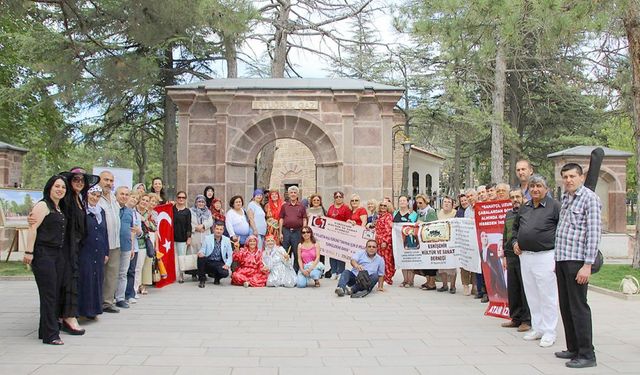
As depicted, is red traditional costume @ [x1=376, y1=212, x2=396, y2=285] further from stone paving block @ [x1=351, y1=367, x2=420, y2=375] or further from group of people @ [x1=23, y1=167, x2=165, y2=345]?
stone paving block @ [x1=351, y1=367, x2=420, y2=375]

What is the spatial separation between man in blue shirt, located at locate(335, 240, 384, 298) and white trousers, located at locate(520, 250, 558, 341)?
3463mm

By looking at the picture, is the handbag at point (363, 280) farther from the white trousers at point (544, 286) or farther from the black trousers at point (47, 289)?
the black trousers at point (47, 289)

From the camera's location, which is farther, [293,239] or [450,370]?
[293,239]

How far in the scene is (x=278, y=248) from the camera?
1065cm

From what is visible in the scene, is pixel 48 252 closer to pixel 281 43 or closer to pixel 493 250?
pixel 493 250

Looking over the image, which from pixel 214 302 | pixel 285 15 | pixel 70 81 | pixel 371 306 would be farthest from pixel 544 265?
pixel 285 15

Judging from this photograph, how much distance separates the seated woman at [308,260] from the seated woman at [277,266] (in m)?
0.19

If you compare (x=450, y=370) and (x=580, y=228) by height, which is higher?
(x=580, y=228)

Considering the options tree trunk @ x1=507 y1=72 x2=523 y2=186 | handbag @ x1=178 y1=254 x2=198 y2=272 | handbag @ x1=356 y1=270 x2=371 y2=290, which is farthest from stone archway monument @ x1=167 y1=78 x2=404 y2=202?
tree trunk @ x1=507 y1=72 x2=523 y2=186

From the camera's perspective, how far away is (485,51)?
12.7 meters

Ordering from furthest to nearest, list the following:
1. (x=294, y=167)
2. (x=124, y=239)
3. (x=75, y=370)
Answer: (x=294, y=167) < (x=124, y=239) < (x=75, y=370)

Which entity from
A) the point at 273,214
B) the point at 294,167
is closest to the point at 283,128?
the point at 273,214

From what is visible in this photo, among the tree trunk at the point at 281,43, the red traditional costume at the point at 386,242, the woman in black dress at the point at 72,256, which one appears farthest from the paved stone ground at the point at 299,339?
the tree trunk at the point at 281,43

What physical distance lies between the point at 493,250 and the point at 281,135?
859 centimetres
